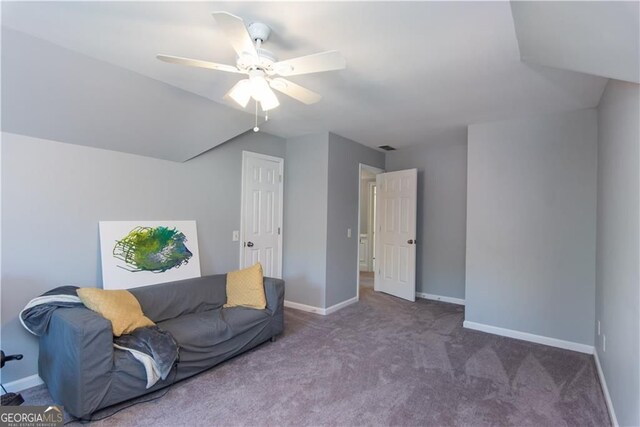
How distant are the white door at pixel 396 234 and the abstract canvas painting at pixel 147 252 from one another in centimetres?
302

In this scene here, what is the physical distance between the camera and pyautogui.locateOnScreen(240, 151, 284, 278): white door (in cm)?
416

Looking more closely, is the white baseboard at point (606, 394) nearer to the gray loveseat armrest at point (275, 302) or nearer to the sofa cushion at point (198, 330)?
the gray loveseat armrest at point (275, 302)

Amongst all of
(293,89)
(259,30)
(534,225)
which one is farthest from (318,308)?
(259,30)

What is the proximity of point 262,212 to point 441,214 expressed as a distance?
8.88 ft

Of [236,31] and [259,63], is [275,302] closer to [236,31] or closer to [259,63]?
[259,63]

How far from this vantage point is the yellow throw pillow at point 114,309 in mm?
2246

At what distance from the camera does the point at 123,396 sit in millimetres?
2117

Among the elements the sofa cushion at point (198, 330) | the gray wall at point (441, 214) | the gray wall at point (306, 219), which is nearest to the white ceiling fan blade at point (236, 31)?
the sofa cushion at point (198, 330)

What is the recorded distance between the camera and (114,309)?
7.50 feet

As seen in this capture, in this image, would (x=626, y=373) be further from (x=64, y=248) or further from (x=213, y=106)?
(x=64, y=248)

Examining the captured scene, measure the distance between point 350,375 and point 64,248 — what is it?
8.21 ft

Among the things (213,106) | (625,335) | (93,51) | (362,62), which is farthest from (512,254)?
(93,51)

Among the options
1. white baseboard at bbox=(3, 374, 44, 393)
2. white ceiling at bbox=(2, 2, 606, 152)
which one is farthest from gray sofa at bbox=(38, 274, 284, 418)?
white ceiling at bbox=(2, 2, 606, 152)

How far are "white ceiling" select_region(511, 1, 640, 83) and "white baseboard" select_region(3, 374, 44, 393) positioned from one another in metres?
3.91
